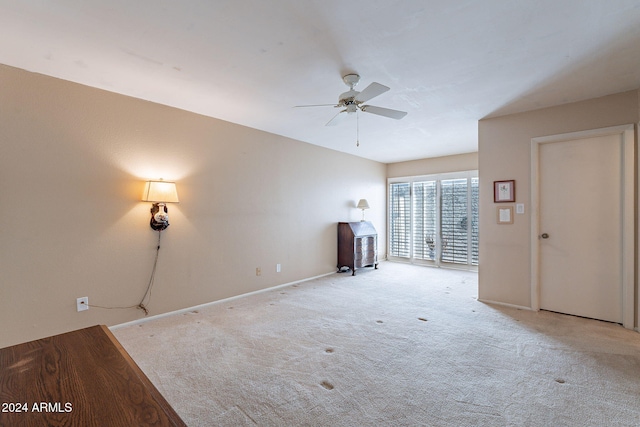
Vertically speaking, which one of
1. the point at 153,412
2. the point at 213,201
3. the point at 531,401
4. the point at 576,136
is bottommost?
the point at 531,401

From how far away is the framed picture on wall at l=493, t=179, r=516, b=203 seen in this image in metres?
3.69

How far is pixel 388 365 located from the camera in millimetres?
2305

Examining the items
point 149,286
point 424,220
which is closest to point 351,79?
point 149,286

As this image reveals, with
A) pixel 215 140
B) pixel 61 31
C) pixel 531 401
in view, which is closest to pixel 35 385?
pixel 61 31

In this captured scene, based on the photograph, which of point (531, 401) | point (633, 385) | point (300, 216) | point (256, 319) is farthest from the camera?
point (300, 216)

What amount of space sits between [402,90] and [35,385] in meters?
3.29

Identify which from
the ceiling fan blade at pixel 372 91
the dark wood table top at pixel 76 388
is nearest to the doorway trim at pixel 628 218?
the ceiling fan blade at pixel 372 91

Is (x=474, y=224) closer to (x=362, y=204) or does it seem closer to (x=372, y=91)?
(x=362, y=204)

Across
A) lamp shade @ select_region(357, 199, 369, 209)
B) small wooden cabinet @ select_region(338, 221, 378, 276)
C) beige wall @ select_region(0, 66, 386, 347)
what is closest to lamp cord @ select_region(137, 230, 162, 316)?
beige wall @ select_region(0, 66, 386, 347)

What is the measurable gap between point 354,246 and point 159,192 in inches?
137

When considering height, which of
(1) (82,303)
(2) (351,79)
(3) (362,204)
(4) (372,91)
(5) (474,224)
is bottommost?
(1) (82,303)

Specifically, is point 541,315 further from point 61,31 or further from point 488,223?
point 61,31

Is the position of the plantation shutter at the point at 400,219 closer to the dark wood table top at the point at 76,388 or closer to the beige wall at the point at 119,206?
the beige wall at the point at 119,206

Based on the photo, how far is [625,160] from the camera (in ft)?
9.98
